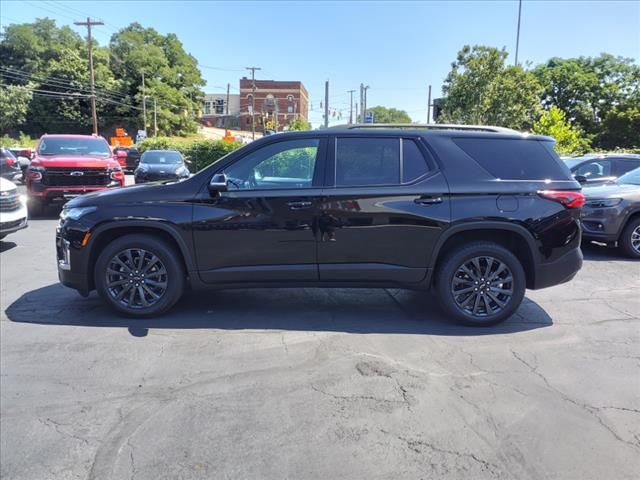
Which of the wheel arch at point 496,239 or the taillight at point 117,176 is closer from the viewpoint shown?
the wheel arch at point 496,239

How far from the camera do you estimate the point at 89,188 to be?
11.6m

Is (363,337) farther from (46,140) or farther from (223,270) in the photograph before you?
(46,140)

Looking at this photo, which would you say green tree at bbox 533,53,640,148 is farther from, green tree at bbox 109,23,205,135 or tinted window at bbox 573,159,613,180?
green tree at bbox 109,23,205,135

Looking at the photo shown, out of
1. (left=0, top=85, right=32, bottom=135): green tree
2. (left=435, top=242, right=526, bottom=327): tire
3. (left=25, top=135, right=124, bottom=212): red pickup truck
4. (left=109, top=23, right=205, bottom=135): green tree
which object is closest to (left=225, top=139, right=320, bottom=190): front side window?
(left=435, top=242, right=526, bottom=327): tire

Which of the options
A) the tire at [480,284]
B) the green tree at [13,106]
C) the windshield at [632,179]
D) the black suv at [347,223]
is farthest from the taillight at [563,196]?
the green tree at [13,106]

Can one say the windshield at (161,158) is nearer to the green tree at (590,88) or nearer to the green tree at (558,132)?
the green tree at (558,132)

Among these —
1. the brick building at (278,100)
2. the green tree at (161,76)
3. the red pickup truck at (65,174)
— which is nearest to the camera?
the red pickup truck at (65,174)

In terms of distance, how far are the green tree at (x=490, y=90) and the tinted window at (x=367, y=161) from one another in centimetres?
2414

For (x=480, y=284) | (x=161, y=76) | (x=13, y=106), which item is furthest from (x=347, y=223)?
(x=161, y=76)

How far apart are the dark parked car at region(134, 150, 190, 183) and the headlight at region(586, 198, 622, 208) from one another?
39.8ft

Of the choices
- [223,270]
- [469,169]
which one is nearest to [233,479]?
[223,270]

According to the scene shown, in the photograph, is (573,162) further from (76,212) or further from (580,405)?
(76,212)

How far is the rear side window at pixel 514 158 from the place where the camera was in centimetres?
485

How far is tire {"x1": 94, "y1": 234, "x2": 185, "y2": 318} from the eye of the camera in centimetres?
484
